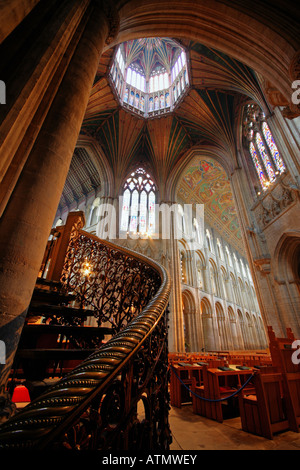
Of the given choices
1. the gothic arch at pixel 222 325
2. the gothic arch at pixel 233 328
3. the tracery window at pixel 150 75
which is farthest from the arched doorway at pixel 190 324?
the tracery window at pixel 150 75

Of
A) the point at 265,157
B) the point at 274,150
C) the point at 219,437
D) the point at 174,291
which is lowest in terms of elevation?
the point at 219,437

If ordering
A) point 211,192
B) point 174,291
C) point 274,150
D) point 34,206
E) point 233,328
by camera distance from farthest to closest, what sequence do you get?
point 211,192 < point 233,328 < point 174,291 < point 274,150 < point 34,206

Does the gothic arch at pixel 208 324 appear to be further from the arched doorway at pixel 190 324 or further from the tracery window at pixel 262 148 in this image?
the tracery window at pixel 262 148

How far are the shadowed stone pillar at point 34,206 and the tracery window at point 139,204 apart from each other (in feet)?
34.2

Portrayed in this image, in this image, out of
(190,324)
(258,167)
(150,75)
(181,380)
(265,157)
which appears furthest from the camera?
(150,75)

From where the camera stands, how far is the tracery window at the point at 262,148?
26.0 ft

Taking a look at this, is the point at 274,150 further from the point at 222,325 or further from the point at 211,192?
the point at 222,325

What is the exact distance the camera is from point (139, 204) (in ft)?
46.5

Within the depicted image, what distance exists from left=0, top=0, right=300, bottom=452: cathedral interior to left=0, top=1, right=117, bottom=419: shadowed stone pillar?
1 cm

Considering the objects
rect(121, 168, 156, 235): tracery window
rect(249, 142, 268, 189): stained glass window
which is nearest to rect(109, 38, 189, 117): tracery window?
rect(121, 168, 156, 235): tracery window

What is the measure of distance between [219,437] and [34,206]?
309cm

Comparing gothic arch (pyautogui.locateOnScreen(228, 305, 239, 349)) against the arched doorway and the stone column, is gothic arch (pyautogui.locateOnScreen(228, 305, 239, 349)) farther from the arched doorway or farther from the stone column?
the stone column

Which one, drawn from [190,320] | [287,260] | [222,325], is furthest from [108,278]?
[222,325]

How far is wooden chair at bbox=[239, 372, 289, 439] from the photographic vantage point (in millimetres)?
2318
